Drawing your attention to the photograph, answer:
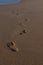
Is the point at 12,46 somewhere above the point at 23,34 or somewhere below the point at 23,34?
below

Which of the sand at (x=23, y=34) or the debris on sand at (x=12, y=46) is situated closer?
the sand at (x=23, y=34)

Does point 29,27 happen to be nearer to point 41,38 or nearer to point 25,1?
point 41,38

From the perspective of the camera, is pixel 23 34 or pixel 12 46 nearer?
pixel 12 46

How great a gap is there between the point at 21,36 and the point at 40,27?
328 millimetres

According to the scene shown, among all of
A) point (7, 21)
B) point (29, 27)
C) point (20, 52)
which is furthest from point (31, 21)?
point (20, 52)

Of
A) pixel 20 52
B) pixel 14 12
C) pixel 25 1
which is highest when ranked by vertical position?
pixel 25 1

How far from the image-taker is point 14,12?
2607mm

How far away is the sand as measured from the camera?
67.8 inches

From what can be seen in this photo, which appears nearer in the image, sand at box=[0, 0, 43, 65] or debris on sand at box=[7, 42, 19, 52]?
sand at box=[0, 0, 43, 65]

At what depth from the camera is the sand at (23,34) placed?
172 cm

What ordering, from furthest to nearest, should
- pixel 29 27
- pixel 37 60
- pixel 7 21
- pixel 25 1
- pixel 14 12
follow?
pixel 25 1 → pixel 14 12 → pixel 7 21 → pixel 29 27 → pixel 37 60

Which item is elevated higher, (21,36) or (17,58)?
(21,36)

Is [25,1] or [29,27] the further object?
[25,1]

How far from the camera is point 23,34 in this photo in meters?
2.07
